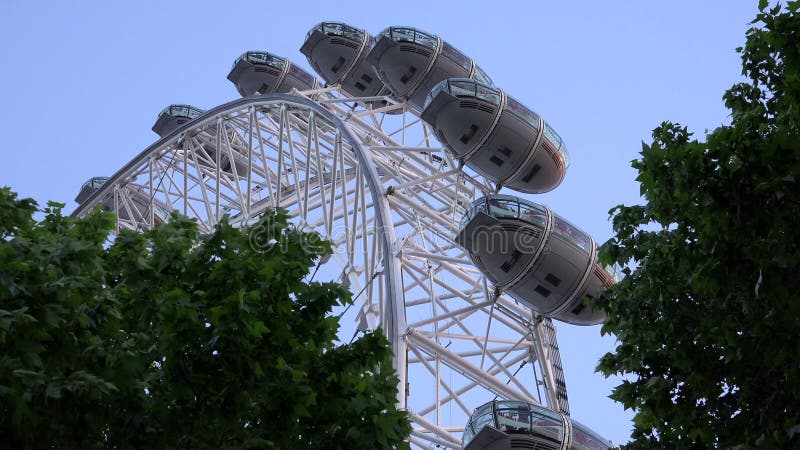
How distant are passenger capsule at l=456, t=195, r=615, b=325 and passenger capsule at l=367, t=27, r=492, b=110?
8036 millimetres

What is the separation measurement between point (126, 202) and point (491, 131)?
15459mm

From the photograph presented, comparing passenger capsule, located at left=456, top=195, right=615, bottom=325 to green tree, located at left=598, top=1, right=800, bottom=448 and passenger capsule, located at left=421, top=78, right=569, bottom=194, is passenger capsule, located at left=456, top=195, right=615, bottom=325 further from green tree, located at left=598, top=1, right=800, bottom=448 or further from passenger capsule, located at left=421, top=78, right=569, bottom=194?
green tree, located at left=598, top=1, right=800, bottom=448

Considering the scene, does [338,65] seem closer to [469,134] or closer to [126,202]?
[126,202]

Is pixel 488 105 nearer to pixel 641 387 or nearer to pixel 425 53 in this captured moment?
pixel 425 53

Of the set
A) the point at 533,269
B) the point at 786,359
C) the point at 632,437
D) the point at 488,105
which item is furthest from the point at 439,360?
the point at 786,359

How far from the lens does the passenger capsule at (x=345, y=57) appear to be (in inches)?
1554

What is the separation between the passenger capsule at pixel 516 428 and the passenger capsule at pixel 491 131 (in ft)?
23.8

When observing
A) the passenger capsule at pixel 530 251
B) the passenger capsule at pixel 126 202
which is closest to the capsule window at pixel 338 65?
the passenger capsule at pixel 126 202

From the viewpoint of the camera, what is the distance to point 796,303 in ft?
36.4

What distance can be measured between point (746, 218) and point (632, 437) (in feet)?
9.35

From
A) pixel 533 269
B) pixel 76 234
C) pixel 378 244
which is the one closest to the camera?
pixel 76 234

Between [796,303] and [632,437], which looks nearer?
[796,303]

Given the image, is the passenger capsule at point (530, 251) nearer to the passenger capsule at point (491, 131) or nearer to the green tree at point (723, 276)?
the passenger capsule at point (491, 131)

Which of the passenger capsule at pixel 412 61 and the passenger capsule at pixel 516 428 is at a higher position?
the passenger capsule at pixel 412 61
